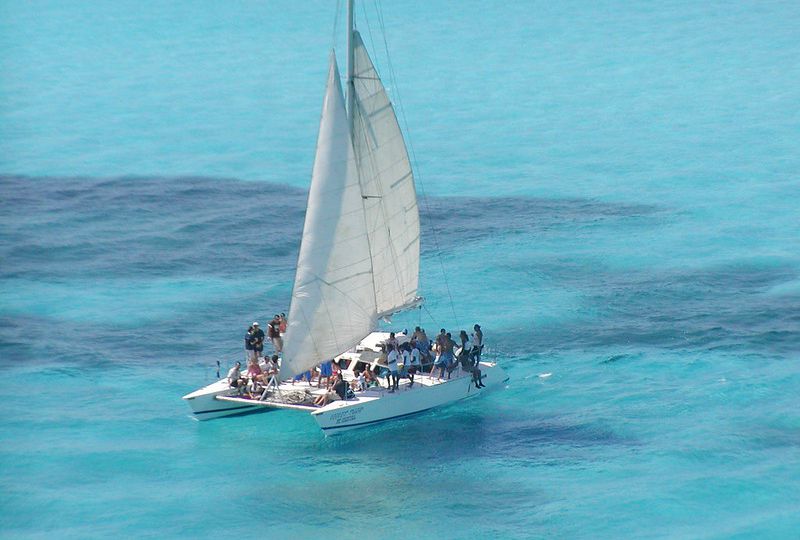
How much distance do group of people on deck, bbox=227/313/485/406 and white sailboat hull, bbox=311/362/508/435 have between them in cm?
29

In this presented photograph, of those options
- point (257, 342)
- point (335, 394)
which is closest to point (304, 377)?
point (257, 342)

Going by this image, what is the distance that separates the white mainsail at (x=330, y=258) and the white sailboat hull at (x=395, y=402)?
1576 millimetres

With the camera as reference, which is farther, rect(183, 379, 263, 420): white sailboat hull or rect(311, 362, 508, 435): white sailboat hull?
rect(183, 379, 263, 420): white sailboat hull

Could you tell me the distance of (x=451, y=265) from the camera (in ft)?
168

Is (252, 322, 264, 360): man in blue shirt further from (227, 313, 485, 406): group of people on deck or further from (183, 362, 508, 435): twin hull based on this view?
(183, 362, 508, 435): twin hull

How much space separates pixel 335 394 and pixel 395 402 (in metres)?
1.62

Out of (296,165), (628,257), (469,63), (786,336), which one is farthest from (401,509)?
(469,63)

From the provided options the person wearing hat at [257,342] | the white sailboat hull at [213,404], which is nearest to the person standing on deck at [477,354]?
the person wearing hat at [257,342]

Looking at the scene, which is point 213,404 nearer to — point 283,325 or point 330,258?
point 283,325

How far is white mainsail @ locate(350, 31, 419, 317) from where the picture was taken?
36.6 meters

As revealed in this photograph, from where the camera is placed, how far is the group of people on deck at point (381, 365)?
36.4 meters

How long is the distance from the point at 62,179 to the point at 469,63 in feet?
102

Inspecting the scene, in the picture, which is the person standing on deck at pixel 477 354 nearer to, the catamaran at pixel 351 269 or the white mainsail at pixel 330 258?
the catamaran at pixel 351 269

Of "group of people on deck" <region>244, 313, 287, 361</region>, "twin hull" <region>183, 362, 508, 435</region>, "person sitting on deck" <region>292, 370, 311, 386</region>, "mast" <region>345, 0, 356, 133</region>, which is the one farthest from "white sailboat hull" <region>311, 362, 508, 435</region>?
"mast" <region>345, 0, 356, 133</region>
